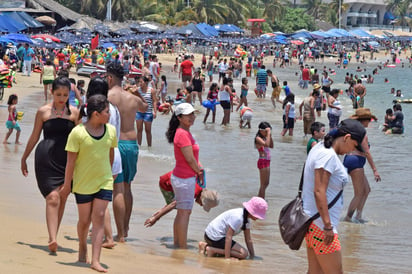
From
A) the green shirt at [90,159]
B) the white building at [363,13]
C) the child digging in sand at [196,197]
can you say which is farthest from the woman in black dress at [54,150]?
the white building at [363,13]

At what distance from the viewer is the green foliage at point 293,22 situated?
9444cm

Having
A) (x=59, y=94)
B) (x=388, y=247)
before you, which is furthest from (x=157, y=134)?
(x=59, y=94)

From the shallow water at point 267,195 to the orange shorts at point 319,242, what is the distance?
1530 mm

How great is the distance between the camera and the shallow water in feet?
23.5

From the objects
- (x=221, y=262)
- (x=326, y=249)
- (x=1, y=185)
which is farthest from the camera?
(x=1, y=185)

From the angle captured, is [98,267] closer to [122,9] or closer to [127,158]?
[127,158]

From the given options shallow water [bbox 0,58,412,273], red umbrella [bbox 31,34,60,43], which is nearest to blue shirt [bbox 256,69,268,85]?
shallow water [bbox 0,58,412,273]

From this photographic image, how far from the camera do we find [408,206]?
10.8 meters

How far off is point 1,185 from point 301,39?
69.6 metres

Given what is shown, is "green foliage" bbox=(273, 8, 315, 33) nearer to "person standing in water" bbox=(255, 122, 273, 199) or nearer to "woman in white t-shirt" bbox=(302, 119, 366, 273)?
"person standing in water" bbox=(255, 122, 273, 199)

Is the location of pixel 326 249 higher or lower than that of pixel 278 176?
higher

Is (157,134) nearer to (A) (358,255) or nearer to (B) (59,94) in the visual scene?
(A) (358,255)

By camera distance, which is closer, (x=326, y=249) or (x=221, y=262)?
(x=326, y=249)

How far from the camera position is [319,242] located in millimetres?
4922
